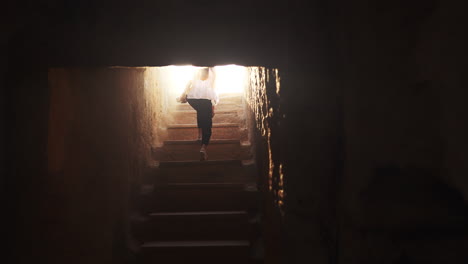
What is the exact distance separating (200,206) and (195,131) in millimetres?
1706

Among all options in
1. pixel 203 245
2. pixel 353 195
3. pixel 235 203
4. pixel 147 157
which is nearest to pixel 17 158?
pixel 353 195

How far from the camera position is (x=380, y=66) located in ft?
3.89

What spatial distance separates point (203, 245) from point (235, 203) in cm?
57

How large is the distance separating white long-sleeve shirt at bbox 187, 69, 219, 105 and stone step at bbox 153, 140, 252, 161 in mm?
635

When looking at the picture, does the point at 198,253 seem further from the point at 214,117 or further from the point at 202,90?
the point at 214,117

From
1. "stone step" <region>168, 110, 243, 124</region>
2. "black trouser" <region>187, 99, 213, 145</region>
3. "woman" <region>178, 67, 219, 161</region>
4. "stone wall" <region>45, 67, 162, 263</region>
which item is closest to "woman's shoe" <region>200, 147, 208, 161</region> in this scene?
A: "woman" <region>178, 67, 219, 161</region>

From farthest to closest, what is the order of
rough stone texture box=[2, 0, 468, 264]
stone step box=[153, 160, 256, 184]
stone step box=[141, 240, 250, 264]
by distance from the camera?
stone step box=[153, 160, 256, 184] < stone step box=[141, 240, 250, 264] < rough stone texture box=[2, 0, 468, 264]

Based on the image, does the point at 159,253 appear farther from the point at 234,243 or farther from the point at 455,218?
the point at 455,218

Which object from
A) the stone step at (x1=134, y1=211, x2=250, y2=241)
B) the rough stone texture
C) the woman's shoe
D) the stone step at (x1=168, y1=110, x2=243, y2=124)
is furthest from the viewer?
the stone step at (x1=168, y1=110, x2=243, y2=124)

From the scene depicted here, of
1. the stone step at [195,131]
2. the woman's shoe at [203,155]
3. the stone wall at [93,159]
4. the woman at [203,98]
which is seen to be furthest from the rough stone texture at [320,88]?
the stone step at [195,131]

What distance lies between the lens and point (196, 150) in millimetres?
4113

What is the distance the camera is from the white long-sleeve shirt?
3.85 metres

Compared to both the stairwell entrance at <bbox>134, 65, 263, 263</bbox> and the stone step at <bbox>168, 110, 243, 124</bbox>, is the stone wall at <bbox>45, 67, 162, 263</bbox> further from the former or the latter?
the stone step at <bbox>168, 110, 243, 124</bbox>

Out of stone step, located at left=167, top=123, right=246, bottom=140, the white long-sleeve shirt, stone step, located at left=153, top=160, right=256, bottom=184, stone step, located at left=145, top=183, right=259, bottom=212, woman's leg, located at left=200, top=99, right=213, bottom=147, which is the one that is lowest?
stone step, located at left=145, top=183, right=259, bottom=212
